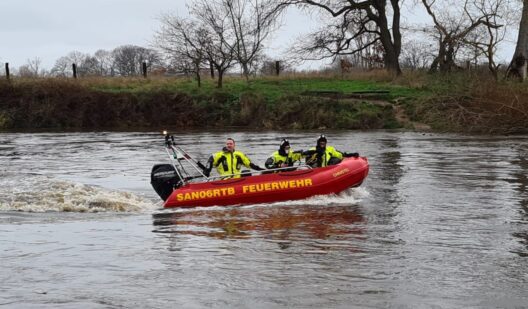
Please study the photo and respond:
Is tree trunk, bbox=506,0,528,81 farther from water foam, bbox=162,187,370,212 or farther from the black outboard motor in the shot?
the black outboard motor

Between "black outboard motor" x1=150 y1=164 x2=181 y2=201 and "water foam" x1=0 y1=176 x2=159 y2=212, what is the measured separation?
32 cm

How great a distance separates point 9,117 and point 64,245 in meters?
29.9

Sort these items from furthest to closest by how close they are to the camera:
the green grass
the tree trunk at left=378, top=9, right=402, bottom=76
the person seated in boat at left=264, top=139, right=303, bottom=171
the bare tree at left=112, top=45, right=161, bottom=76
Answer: the bare tree at left=112, top=45, right=161, bottom=76 → the tree trunk at left=378, top=9, right=402, bottom=76 → the green grass → the person seated in boat at left=264, top=139, right=303, bottom=171

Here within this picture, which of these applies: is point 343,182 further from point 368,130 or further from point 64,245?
point 368,130

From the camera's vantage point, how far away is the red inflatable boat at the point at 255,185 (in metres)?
12.6

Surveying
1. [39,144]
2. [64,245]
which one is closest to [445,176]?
[64,245]

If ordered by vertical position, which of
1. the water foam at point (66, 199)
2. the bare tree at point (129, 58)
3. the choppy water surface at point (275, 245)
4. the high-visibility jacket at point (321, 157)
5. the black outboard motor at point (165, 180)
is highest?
the bare tree at point (129, 58)

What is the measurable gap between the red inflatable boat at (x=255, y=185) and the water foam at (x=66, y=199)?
612mm

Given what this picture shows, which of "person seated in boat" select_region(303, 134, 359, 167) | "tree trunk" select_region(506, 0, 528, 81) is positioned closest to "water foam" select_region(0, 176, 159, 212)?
"person seated in boat" select_region(303, 134, 359, 167)

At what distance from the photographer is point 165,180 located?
1302cm

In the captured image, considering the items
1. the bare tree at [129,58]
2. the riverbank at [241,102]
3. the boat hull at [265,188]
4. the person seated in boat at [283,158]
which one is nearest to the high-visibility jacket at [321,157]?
the person seated in boat at [283,158]

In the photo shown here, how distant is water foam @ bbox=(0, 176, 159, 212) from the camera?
42.0ft

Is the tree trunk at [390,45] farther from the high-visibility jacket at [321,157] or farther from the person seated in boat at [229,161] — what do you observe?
the person seated in boat at [229,161]

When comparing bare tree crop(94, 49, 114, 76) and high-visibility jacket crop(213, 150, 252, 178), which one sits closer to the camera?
high-visibility jacket crop(213, 150, 252, 178)
